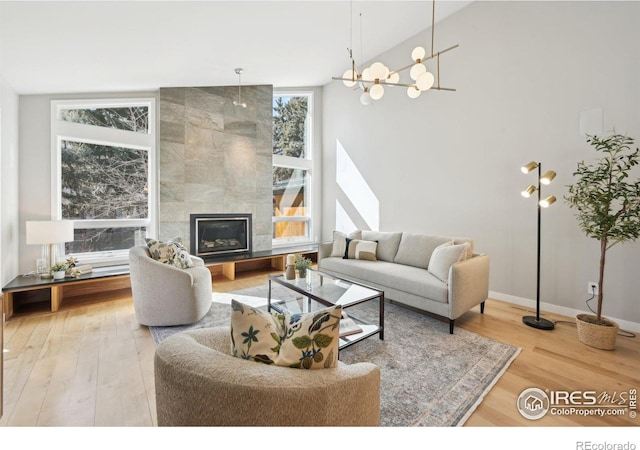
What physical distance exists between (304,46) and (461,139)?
249cm

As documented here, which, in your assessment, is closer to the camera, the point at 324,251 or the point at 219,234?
the point at 324,251

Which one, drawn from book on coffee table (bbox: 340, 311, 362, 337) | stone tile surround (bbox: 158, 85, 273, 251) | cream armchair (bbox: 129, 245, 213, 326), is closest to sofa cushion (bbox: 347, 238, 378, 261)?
book on coffee table (bbox: 340, 311, 362, 337)

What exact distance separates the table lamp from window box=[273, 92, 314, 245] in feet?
10.2

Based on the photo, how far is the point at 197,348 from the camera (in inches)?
37.1

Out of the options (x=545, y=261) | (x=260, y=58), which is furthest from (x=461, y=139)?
(x=260, y=58)

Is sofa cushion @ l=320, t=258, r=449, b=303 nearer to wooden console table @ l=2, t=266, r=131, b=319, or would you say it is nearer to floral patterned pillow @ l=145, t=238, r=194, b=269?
floral patterned pillow @ l=145, t=238, r=194, b=269

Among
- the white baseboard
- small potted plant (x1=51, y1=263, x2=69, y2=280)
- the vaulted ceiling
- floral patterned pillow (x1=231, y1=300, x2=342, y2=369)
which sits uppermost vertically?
the vaulted ceiling

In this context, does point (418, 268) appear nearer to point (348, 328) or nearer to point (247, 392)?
point (348, 328)

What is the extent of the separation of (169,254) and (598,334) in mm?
3937

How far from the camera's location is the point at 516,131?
3.16m

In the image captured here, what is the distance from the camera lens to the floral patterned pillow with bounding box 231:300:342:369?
93 centimetres

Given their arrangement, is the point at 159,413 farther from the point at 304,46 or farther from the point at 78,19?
the point at 304,46

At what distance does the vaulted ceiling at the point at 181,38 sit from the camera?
91.4 inches

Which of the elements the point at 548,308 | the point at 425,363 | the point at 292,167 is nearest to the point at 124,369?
the point at 425,363
